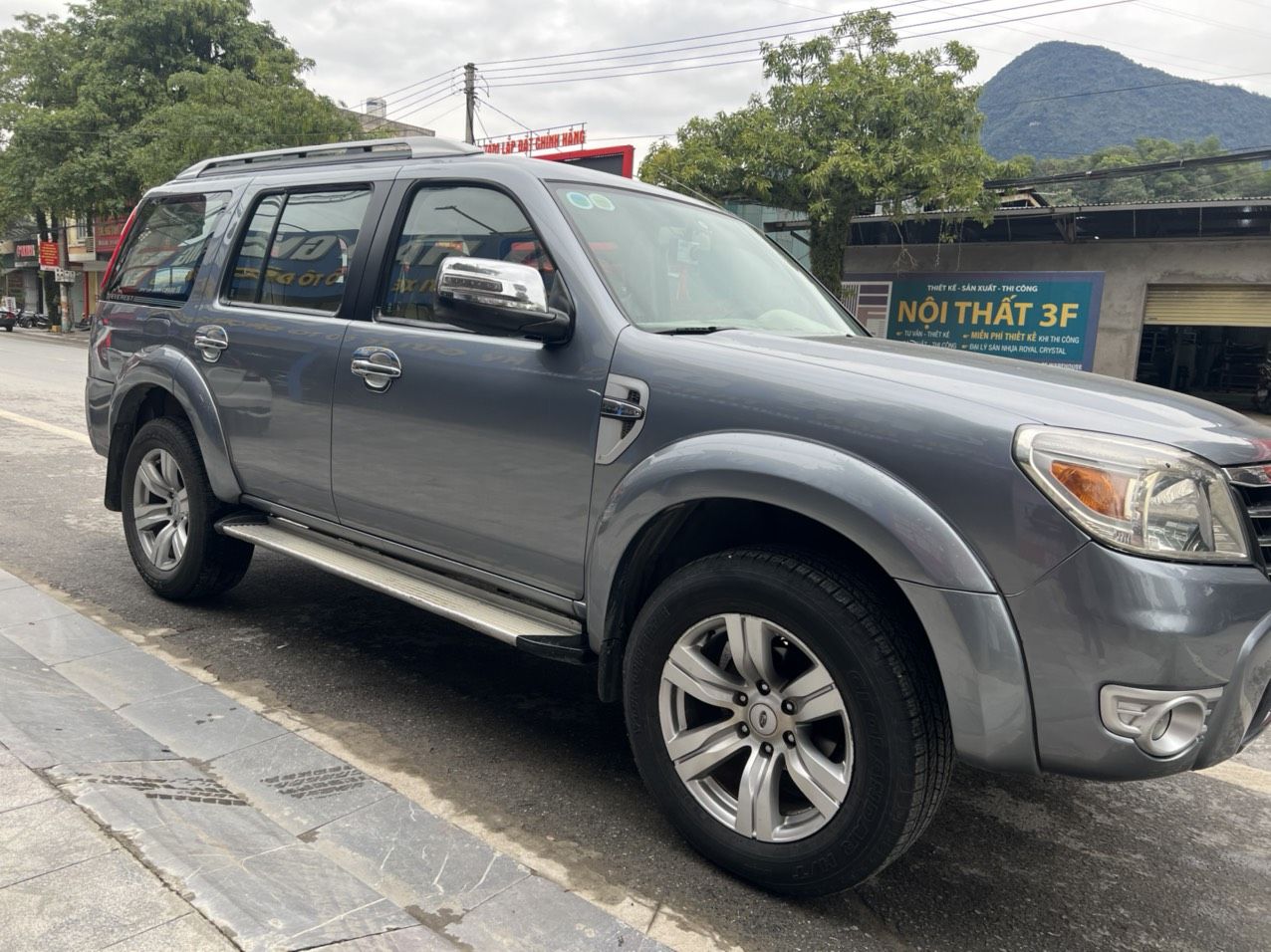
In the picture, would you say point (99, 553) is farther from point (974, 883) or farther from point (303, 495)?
point (974, 883)

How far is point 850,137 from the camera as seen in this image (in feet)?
60.8

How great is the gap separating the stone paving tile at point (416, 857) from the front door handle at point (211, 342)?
6.95 feet

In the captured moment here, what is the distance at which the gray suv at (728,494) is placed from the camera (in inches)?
78.5

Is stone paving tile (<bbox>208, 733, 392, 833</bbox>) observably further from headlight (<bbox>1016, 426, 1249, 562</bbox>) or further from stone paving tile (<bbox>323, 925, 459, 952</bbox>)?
headlight (<bbox>1016, 426, 1249, 562</bbox>)

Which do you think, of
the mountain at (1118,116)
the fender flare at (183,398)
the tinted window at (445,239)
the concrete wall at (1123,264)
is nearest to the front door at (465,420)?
the tinted window at (445,239)

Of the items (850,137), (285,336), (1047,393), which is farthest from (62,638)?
(850,137)

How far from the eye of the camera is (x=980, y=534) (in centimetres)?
204

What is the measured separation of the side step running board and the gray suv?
1 cm

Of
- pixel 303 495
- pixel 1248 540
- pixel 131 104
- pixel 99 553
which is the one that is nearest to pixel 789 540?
pixel 1248 540

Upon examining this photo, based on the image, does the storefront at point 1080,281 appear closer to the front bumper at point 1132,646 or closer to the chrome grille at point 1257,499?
the chrome grille at point 1257,499

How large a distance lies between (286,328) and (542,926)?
2.42 m

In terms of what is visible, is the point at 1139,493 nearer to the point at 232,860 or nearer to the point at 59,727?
the point at 232,860

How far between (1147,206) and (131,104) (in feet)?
105

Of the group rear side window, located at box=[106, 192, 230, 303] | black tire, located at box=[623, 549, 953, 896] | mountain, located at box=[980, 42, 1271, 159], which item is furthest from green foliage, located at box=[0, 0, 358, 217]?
mountain, located at box=[980, 42, 1271, 159]
